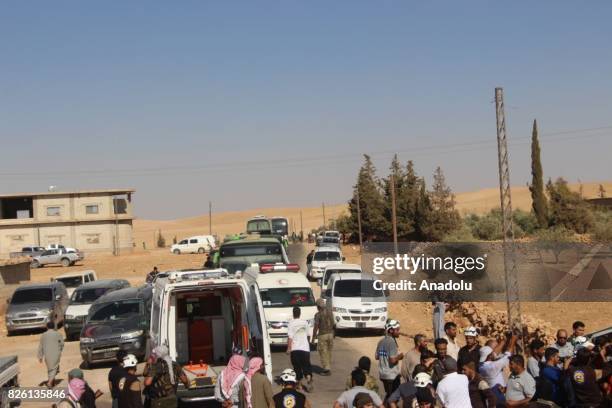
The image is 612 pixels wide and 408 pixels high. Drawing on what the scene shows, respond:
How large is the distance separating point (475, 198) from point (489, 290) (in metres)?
132

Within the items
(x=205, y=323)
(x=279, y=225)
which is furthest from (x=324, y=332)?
(x=279, y=225)

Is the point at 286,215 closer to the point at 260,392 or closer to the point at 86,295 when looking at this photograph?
the point at 86,295

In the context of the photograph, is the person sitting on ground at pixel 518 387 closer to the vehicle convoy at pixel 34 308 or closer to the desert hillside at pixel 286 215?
the vehicle convoy at pixel 34 308

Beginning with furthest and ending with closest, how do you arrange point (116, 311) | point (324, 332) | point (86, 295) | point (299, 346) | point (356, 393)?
point (86, 295) → point (116, 311) → point (324, 332) → point (299, 346) → point (356, 393)

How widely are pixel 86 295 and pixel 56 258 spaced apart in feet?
120

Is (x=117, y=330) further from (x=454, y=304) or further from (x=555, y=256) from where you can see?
(x=555, y=256)

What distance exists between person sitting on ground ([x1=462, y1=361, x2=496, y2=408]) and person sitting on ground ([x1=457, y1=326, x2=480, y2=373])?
26cm

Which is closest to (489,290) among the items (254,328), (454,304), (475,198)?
(454,304)

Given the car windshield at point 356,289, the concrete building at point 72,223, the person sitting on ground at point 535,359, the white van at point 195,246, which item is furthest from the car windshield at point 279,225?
the person sitting on ground at point 535,359

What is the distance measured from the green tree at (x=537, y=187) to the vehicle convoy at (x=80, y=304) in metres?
43.5

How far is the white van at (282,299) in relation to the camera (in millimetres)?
22312

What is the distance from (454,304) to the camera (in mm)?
34125

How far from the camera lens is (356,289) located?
25438 mm

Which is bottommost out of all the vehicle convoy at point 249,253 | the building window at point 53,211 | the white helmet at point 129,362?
the white helmet at point 129,362
